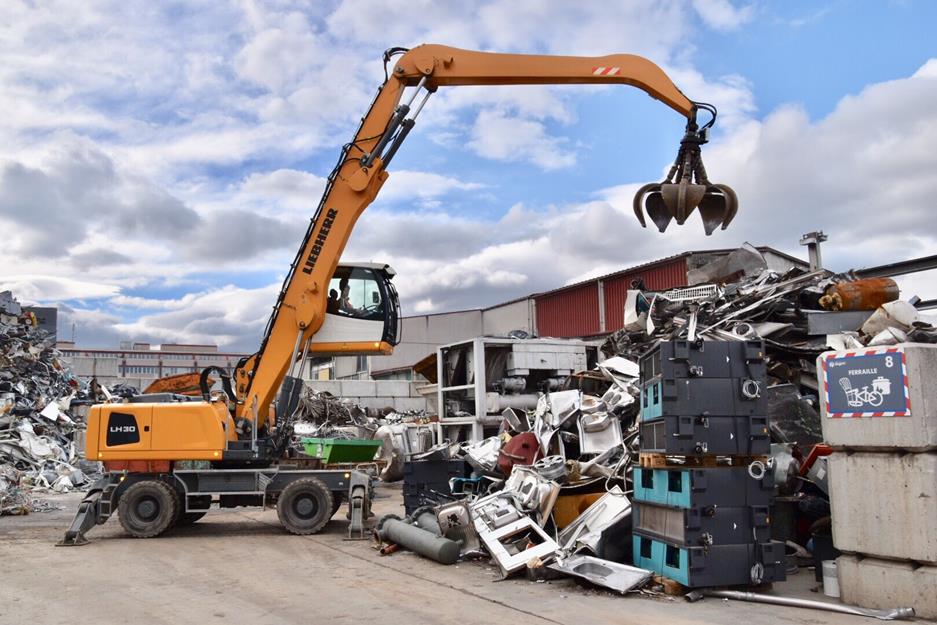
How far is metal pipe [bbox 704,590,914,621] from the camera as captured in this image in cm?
604

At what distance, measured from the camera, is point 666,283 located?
2442 centimetres

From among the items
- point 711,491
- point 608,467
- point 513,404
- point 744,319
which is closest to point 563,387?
point 513,404

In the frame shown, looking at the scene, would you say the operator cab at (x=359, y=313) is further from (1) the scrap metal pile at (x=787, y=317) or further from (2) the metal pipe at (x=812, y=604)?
(2) the metal pipe at (x=812, y=604)

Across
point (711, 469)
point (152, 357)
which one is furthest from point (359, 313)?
point (152, 357)

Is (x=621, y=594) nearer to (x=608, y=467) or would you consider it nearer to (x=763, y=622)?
(x=763, y=622)

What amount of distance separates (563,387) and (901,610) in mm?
8651

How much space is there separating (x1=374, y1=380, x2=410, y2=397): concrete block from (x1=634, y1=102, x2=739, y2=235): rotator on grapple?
2019 centimetres

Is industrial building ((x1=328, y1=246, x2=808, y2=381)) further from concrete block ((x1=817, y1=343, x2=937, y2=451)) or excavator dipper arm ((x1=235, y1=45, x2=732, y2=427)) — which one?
concrete block ((x1=817, y1=343, x2=937, y2=451))

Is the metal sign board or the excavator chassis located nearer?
the metal sign board

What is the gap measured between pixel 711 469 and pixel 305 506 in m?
6.13

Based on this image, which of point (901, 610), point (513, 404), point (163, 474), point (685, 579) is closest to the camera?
point (901, 610)

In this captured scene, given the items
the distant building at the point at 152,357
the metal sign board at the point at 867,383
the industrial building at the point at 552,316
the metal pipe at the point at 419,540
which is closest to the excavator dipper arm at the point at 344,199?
the metal pipe at the point at 419,540

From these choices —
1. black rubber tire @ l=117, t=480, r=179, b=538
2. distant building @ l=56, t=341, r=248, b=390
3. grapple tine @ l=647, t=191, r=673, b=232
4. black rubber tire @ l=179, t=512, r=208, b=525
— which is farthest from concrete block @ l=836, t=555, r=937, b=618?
distant building @ l=56, t=341, r=248, b=390

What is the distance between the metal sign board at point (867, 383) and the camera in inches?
249
